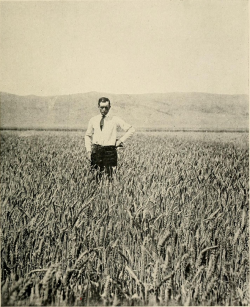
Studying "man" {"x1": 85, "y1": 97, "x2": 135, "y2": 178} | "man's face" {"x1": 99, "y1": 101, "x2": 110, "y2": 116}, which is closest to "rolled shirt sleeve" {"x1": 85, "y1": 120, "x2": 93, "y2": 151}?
"man" {"x1": 85, "y1": 97, "x2": 135, "y2": 178}

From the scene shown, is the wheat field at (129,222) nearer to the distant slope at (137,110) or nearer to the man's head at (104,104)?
the distant slope at (137,110)

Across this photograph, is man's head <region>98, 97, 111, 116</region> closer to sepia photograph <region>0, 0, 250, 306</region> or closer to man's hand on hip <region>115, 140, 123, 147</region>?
sepia photograph <region>0, 0, 250, 306</region>

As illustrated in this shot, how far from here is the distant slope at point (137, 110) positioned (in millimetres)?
2479

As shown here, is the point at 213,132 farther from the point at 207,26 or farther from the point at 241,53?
the point at 207,26

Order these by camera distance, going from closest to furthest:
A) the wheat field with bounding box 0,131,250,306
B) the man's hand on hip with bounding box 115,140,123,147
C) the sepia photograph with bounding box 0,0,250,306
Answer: the wheat field with bounding box 0,131,250,306 → the sepia photograph with bounding box 0,0,250,306 → the man's hand on hip with bounding box 115,140,123,147

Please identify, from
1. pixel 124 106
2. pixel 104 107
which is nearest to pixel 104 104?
pixel 104 107

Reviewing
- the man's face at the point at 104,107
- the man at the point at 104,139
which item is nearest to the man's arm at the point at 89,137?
the man at the point at 104,139

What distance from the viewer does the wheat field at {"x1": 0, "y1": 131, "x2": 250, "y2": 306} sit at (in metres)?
1.97

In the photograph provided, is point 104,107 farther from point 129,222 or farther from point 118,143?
point 129,222

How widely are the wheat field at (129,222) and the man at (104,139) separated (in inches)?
3.0

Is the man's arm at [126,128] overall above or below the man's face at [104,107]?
below

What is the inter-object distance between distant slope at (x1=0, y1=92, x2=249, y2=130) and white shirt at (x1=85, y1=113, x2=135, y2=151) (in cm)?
4

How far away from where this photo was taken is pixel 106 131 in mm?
2586

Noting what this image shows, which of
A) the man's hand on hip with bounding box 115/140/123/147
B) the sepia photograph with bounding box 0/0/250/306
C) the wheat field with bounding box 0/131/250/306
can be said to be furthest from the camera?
the man's hand on hip with bounding box 115/140/123/147
